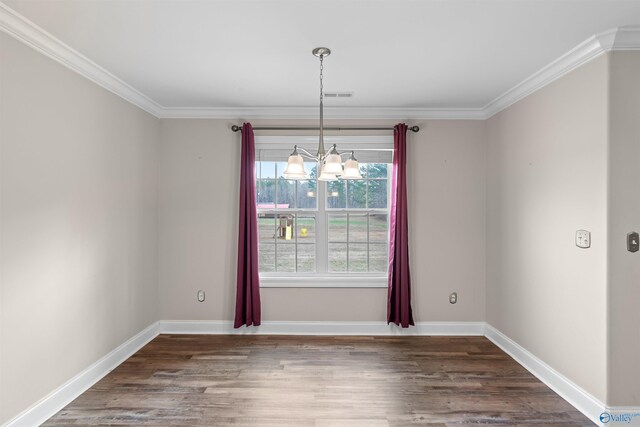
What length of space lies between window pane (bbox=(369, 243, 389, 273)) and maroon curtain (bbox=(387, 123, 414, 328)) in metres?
0.26

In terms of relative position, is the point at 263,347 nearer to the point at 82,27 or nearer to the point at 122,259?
the point at 122,259

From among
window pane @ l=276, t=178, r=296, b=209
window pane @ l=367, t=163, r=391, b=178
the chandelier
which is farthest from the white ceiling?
window pane @ l=276, t=178, r=296, b=209

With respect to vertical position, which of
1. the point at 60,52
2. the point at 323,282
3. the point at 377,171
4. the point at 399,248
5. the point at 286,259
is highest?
the point at 60,52

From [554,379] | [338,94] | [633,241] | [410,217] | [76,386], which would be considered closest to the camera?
[633,241]

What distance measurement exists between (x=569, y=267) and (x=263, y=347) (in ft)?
9.51

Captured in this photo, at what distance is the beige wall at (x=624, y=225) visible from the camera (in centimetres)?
235

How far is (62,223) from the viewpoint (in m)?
2.61

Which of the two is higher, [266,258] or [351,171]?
[351,171]

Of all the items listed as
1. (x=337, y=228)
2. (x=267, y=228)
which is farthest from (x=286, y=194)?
(x=337, y=228)

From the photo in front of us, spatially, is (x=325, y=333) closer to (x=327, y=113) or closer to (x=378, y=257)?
(x=378, y=257)

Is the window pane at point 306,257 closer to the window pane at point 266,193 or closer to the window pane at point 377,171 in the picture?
the window pane at point 266,193

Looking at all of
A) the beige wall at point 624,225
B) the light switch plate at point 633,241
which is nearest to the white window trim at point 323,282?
the beige wall at point 624,225

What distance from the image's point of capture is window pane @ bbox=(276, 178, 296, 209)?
429 centimetres

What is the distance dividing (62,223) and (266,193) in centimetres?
211
